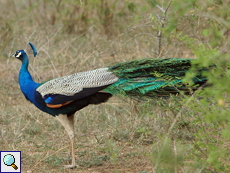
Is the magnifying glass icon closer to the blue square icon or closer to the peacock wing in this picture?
the blue square icon

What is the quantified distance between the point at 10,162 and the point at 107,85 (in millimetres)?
1095

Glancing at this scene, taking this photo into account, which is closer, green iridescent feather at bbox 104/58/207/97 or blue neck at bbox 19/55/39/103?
green iridescent feather at bbox 104/58/207/97

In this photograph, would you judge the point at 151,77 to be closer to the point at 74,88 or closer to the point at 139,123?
the point at 74,88

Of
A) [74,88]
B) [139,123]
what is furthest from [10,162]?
[139,123]

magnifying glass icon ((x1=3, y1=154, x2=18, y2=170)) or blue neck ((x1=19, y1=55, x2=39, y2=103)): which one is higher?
blue neck ((x1=19, y1=55, x2=39, y2=103))

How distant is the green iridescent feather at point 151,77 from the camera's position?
9.10ft

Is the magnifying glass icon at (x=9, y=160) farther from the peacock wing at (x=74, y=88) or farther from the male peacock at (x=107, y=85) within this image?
the peacock wing at (x=74, y=88)

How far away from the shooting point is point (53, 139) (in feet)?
12.0

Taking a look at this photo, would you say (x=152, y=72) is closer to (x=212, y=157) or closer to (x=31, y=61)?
(x=212, y=157)

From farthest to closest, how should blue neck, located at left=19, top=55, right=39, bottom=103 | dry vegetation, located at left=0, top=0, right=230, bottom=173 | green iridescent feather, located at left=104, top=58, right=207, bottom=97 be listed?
blue neck, located at left=19, top=55, right=39, bottom=103 < green iridescent feather, located at left=104, top=58, right=207, bottom=97 < dry vegetation, located at left=0, top=0, right=230, bottom=173

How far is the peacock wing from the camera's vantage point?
9.49 ft

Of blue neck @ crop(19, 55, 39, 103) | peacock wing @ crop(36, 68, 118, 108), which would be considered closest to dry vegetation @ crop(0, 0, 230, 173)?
peacock wing @ crop(36, 68, 118, 108)

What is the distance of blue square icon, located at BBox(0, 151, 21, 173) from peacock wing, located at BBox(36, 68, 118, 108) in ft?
1.86

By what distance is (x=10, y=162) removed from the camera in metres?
2.93
